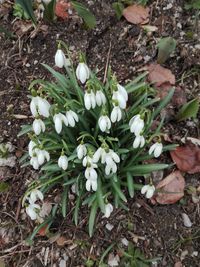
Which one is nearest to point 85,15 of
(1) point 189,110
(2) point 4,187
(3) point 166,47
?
(3) point 166,47

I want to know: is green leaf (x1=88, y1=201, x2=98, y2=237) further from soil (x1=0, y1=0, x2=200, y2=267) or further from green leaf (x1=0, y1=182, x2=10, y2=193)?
green leaf (x1=0, y1=182, x2=10, y2=193)

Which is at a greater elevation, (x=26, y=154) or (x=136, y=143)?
(x=136, y=143)

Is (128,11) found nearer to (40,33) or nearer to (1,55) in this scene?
A: (40,33)

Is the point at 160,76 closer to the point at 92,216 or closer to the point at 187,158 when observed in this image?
the point at 187,158

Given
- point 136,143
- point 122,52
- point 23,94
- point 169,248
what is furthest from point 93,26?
point 169,248

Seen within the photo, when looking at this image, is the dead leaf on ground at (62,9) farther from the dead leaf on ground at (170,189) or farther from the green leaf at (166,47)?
the dead leaf on ground at (170,189)

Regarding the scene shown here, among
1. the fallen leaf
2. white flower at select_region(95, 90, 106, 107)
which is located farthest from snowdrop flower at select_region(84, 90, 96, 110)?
the fallen leaf
